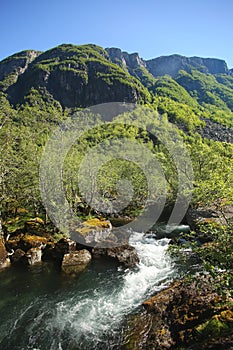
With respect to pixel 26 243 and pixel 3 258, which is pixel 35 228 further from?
pixel 3 258

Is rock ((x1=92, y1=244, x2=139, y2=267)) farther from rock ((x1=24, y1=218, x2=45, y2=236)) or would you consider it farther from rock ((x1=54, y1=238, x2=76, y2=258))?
rock ((x1=24, y1=218, x2=45, y2=236))

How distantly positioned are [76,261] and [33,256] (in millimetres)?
4127

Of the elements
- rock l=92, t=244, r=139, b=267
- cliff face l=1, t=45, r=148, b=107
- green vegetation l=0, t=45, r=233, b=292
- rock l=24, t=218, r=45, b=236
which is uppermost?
cliff face l=1, t=45, r=148, b=107

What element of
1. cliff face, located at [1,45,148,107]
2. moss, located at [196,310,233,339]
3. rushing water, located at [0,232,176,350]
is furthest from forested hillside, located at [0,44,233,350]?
cliff face, located at [1,45,148,107]

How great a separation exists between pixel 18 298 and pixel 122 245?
11.1 meters

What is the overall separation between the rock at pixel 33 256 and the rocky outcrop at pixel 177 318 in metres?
12.5

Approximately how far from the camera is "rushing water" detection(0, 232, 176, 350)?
13.7 meters

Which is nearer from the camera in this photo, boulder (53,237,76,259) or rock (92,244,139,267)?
rock (92,244,139,267)

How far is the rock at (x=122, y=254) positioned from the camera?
78.4 feet

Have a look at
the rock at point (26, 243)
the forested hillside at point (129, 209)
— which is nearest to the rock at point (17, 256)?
the forested hillside at point (129, 209)

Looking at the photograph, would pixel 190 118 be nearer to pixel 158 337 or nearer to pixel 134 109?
pixel 134 109

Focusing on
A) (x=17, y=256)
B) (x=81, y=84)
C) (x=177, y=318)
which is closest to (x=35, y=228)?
(x=17, y=256)

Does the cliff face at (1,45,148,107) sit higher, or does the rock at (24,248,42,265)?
the cliff face at (1,45,148,107)

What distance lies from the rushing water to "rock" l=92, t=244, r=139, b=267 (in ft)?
2.72
